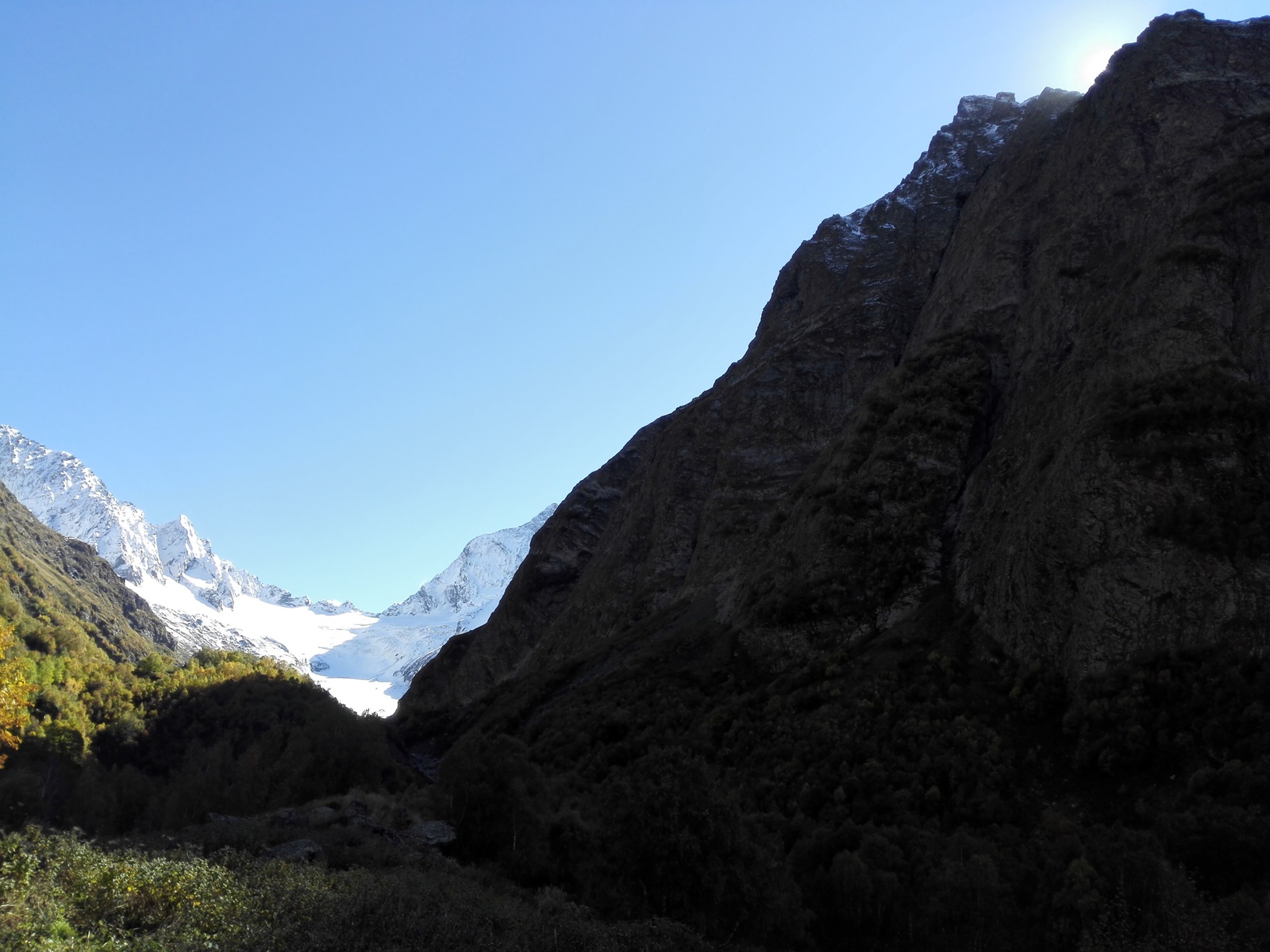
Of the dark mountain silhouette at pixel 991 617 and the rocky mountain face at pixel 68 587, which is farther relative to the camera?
the rocky mountain face at pixel 68 587

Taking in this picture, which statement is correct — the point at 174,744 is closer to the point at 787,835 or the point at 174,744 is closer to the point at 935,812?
the point at 787,835

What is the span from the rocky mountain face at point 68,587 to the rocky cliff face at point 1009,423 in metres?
89.2

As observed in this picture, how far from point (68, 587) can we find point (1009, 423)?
173213 millimetres

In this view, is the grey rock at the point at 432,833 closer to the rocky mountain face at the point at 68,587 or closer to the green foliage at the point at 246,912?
the green foliage at the point at 246,912

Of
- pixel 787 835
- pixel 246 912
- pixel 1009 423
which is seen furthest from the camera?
pixel 1009 423

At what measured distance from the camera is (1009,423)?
46.0m

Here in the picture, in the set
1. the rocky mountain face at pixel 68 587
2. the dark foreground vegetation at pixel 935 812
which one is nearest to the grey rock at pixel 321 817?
the dark foreground vegetation at pixel 935 812

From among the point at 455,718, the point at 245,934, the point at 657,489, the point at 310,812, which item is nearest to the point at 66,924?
the point at 245,934

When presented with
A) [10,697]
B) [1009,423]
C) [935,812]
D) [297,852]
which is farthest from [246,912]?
[1009,423]

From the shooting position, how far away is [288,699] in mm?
85625

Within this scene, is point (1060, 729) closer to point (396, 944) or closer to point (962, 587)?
point (962, 587)

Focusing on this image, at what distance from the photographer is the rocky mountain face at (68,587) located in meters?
133

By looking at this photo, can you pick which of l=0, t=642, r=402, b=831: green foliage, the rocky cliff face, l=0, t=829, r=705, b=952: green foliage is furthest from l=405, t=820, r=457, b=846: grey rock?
the rocky cliff face

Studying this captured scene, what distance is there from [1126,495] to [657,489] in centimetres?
5042
